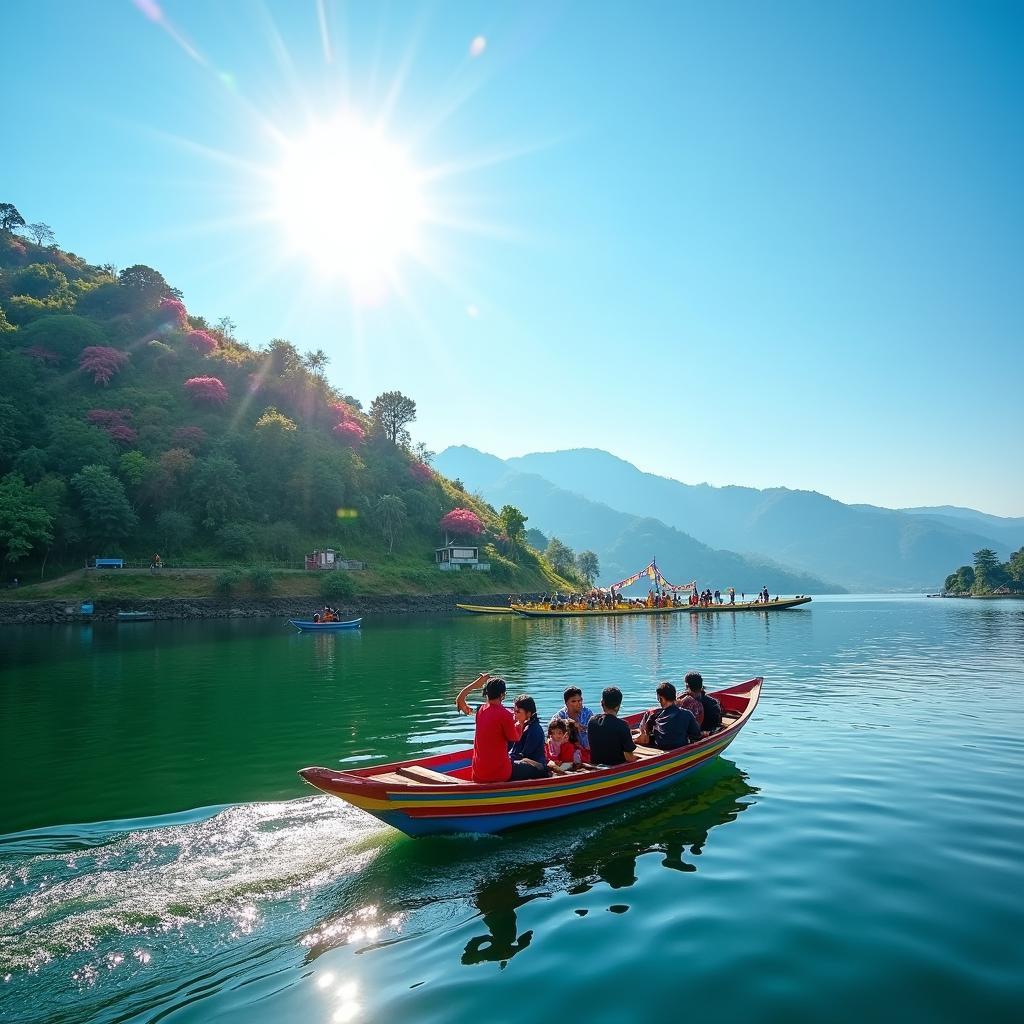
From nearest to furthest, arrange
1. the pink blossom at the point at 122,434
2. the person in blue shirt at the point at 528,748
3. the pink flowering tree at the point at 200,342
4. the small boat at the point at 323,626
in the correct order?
1. the person in blue shirt at the point at 528,748
2. the small boat at the point at 323,626
3. the pink blossom at the point at 122,434
4. the pink flowering tree at the point at 200,342

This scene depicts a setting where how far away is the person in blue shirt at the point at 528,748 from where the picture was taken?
9648mm

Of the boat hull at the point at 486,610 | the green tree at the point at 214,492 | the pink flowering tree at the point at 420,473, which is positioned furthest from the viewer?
the pink flowering tree at the point at 420,473

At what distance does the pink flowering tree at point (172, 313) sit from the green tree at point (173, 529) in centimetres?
4139

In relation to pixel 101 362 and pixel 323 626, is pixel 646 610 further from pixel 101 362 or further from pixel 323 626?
pixel 101 362

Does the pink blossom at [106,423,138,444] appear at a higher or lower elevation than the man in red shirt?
higher

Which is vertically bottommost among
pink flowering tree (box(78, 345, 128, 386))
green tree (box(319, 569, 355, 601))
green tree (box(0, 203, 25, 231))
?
green tree (box(319, 569, 355, 601))

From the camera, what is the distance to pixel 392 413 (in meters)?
98.2

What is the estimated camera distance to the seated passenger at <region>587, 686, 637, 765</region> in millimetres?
10484

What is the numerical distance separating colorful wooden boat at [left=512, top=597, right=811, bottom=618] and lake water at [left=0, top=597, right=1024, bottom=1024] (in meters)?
44.0

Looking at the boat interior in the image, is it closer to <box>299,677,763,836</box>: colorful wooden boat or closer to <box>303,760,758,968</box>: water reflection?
<box>299,677,763,836</box>: colorful wooden boat

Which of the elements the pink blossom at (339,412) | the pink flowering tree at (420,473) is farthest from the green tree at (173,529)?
the pink flowering tree at (420,473)

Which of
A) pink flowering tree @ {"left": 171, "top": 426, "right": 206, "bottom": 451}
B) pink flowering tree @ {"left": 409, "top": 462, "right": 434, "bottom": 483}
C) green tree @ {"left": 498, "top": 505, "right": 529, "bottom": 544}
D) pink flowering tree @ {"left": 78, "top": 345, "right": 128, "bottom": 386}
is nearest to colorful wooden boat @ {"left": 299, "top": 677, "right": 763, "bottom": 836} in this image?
pink flowering tree @ {"left": 171, "top": 426, "right": 206, "bottom": 451}

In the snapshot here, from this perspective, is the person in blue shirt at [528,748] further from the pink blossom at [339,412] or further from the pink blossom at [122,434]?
the pink blossom at [339,412]

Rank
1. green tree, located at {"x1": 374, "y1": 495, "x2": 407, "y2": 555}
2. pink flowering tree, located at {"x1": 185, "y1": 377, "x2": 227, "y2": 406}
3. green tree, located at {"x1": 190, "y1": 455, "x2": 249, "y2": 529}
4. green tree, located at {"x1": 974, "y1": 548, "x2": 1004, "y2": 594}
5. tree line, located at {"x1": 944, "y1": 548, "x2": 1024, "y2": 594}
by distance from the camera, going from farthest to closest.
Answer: green tree, located at {"x1": 974, "y1": 548, "x2": 1004, "y2": 594}
tree line, located at {"x1": 944, "y1": 548, "x2": 1024, "y2": 594}
green tree, located at {"x1": 374, "y1": 495, "x2": 407, "y2": 555}
pink flowering tree, located at {"x1": 185, "y1": 377, "x2": 227, "y2": 406}
green tree, located at {"x1": 190, "y1": 455, "x2": 249, "y2": 529}
